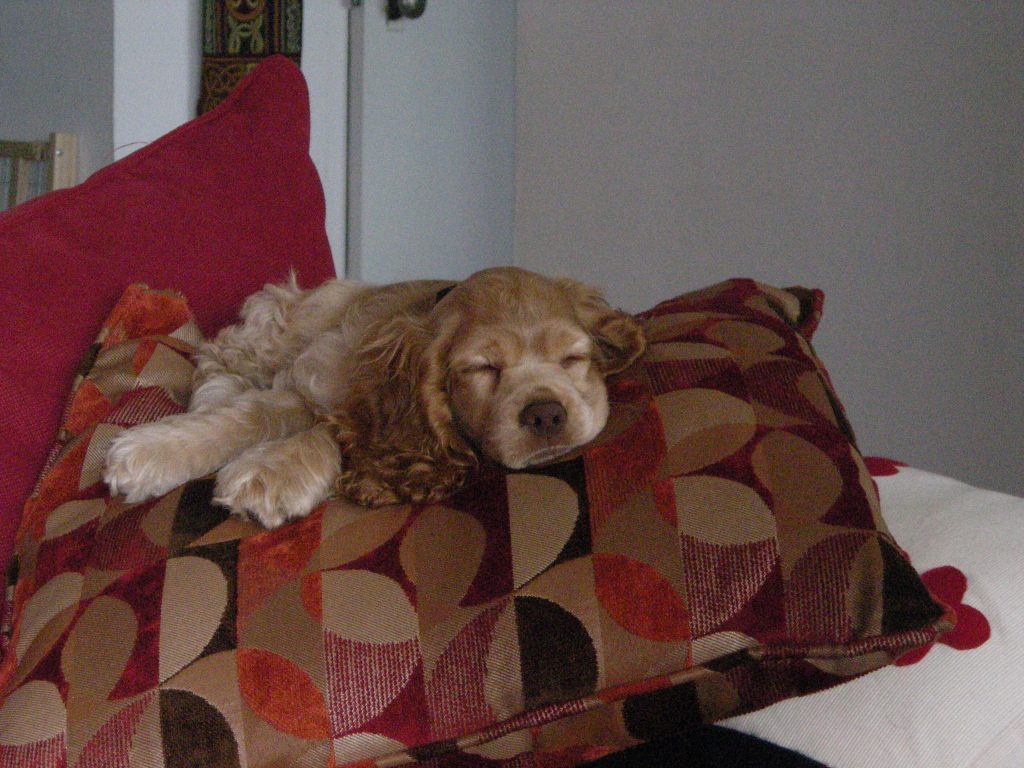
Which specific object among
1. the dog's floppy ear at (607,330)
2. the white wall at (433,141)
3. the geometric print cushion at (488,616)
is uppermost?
the white wall at (433,141)

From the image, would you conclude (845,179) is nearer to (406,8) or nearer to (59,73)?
(406,8)

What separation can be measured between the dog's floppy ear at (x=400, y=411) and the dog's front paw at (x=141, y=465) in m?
0.21

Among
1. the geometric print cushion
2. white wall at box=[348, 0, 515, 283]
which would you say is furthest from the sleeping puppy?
white wall at box=[348, 0, 515, 283]

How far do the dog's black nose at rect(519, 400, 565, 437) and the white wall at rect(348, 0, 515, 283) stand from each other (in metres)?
2.01

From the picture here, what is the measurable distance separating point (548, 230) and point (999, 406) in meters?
1.61

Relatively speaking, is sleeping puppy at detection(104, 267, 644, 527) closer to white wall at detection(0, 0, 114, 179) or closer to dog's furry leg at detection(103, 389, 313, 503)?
dog's furry leg at detection(103, 389, 313, 503)

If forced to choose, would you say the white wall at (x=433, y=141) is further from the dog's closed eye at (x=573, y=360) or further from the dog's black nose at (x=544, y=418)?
the dog's black nose at (x=544, y=418)

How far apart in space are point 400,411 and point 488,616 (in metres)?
0.52

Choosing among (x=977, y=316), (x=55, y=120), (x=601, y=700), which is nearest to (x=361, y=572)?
(x=601, y=700)

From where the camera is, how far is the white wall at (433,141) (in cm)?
305

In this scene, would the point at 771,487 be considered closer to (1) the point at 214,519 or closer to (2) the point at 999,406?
(1) the point at 214,519

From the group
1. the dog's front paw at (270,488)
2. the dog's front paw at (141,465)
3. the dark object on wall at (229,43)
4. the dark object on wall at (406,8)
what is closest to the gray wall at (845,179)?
Answer: the dark object on wall at (406,8)

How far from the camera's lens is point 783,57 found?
267 centimetres

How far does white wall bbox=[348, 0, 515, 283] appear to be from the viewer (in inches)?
120
